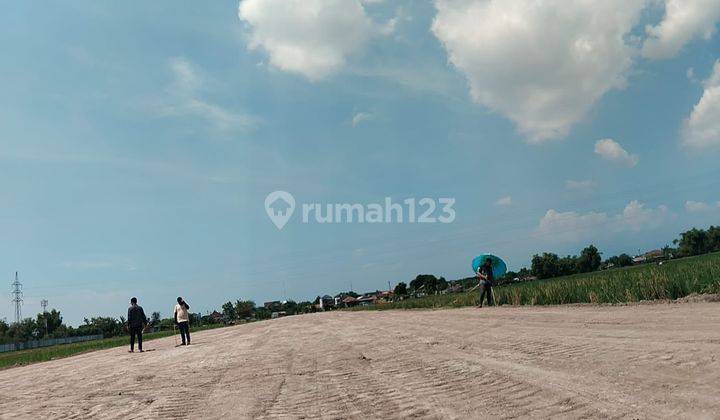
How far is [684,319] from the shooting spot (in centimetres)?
865

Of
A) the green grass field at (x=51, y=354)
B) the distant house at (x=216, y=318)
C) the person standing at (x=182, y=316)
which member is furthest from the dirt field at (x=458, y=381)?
the distant house at (x=216, y=318)

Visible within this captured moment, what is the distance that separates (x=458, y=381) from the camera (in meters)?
5.51

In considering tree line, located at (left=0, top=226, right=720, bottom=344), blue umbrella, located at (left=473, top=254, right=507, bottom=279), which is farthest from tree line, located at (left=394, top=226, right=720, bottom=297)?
blue umbrella, located at (left=473, top=254, right=507, bottom=279)

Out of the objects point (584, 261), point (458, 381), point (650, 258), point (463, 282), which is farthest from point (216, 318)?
point (458, 381)

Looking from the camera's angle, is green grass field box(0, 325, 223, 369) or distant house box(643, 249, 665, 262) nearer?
green grass field box(0, 325, 223, 369)

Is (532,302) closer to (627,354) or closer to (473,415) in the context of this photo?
(627,354)

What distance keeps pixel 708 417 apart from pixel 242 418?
3678mm

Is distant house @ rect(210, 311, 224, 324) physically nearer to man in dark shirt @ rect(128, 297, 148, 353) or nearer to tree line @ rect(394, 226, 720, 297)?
tree line @ rect(394, 226, 720, 297)

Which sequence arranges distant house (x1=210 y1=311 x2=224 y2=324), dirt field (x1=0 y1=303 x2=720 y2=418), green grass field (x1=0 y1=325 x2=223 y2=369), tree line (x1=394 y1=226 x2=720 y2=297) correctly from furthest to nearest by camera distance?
distant house (x1=210 y1=311 x2=224 y2=324)
tree line (x1=394 y1=226 x2=720 y2=297)
green grass field (x1=0 y1=325 x2=223 y2=369)
dirt field (x1=0 y1=303 x2=720 y2=418)

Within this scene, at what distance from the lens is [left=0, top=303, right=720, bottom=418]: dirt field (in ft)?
14.0

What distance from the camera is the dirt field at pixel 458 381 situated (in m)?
4.27

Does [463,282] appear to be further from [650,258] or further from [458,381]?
[458,381]

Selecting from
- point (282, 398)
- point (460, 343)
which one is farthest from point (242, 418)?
point (460, 343)

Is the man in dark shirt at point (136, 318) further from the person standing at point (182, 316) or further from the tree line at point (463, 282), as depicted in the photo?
the tree line at point (463, 282)
